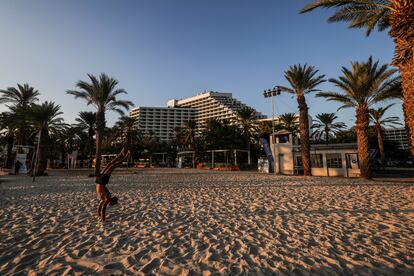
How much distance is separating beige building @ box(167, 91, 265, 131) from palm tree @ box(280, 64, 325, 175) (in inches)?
3795

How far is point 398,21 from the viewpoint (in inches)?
320

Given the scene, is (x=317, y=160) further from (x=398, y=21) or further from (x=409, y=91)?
(x=398, y=21)

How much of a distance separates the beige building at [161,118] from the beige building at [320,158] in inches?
4335

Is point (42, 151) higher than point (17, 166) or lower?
higher

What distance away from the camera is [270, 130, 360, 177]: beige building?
21094 millimetres

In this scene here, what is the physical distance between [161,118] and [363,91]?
12507cm

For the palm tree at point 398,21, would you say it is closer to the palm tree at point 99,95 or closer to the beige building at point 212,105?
the palm tree at point 99,95

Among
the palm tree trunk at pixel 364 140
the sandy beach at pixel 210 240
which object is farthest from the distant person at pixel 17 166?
the palm tree trunk at pixel 364 140

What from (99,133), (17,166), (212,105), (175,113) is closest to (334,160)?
(99,133)

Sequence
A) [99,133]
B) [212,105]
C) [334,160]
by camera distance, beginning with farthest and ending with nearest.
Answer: [212,105], [334,160], [99,133]

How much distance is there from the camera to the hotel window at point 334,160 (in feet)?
71.3

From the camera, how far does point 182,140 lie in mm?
57719

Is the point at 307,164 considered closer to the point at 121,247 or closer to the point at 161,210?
the point at 161,210

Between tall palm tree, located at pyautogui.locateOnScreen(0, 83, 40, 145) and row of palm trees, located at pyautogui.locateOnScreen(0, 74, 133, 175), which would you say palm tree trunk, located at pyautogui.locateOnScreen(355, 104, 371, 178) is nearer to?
row of palm trees, located at pyautogui.locateOnScreen(0, 74, 133, 175)
